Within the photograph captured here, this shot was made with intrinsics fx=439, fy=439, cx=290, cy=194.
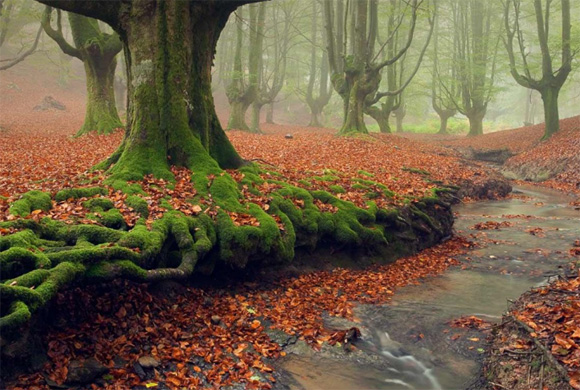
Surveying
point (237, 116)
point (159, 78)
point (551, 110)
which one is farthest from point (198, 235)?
point (551, 110)

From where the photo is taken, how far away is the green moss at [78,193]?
23.1ft

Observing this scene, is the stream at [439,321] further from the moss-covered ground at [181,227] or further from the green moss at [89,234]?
the green moss at [89,234]

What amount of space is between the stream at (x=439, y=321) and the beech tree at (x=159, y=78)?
448 centimetres

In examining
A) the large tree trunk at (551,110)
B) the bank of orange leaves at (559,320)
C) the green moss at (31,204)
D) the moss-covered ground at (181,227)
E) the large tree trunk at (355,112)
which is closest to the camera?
the bank of orange leaves at (559,320)

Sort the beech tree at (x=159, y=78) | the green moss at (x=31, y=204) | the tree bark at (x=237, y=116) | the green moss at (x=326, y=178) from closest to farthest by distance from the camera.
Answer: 1. the green moss at (x=31, y=204)
2. the beech tree at (x=159, y=78)
3. the green moss at (x=326, y=178)
4. the tree bark at (x=237, y=116)

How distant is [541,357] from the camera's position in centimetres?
448

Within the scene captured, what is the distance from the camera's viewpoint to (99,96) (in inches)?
747

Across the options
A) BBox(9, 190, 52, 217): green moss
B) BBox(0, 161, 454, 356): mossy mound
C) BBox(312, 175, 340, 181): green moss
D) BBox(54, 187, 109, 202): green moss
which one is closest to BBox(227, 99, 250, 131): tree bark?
BBox(312, 175, 340, 181): green moss

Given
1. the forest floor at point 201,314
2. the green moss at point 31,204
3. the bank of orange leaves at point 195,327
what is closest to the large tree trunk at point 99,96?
the forest floor at point 201,314

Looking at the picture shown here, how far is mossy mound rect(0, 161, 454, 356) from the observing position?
15.6 ft

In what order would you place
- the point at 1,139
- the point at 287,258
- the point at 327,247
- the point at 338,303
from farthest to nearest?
Result: the point at 1,139, the point at 327,247, the point at 287,258, the point at 338,303

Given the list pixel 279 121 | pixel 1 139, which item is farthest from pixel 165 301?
pixel 279 121

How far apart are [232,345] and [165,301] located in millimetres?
1215

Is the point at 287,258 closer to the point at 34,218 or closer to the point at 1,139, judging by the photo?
the point at 34,218
